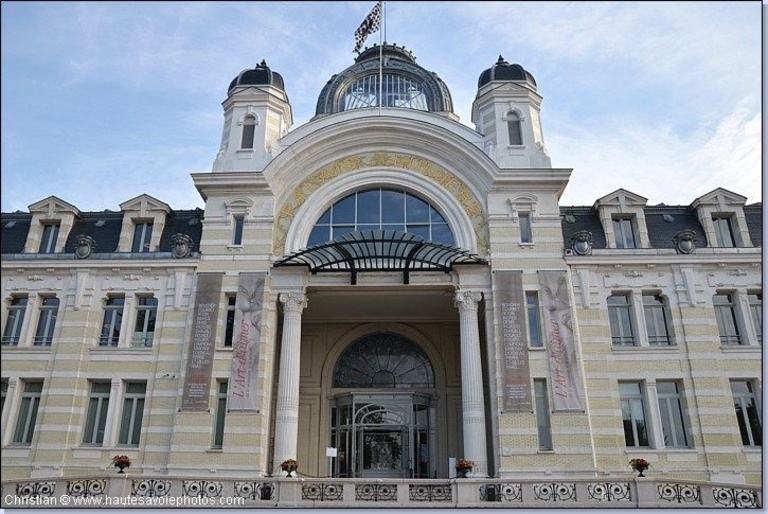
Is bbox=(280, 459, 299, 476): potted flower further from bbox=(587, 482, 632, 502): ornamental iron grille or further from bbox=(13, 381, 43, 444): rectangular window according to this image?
bbox=(13, 381, 43, 444): rectangular window

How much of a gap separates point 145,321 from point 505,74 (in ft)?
56.4

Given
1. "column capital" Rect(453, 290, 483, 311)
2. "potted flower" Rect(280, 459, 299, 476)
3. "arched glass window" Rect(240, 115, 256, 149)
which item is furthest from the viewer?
"arched glass window" Rect(240, 115, 256, 149)

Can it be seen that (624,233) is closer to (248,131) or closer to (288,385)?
(288,385)

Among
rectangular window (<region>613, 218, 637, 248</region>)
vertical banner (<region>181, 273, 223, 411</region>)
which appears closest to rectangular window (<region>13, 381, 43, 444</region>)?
vertical banner (<region>181, 273, 223, 411</region>)

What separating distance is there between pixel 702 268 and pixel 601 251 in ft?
11.9

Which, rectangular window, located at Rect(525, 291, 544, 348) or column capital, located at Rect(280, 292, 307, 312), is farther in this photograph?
column capital, located at Rect(280, 292, 307, 312)

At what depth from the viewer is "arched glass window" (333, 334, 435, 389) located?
24391 millimetres

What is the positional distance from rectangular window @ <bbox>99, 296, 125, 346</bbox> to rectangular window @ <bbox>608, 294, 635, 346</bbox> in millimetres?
17822

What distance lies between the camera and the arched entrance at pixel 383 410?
22.8 m

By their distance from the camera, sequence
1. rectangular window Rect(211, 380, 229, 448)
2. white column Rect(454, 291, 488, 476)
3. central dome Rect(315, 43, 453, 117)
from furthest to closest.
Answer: central dome Rect(315, 43, 453, 117) < rectangular window Rect(211, 380, 229, 448) < white column Rect(454, 291, 488, 476)

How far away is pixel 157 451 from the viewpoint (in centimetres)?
1966

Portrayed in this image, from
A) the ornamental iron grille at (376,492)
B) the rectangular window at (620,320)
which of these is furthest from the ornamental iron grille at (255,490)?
the rectangular window at (620,320)

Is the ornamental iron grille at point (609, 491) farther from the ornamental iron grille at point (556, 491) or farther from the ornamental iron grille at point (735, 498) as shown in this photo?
the ornamental iron grille at point (735, 498)

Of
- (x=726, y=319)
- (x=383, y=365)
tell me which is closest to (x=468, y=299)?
(x=383, y=365)
